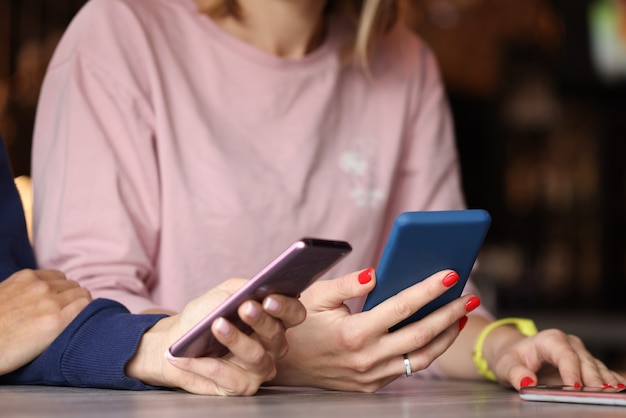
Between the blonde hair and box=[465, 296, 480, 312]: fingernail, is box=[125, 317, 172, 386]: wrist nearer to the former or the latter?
box=[465, 296, 480, 312]: fingernail

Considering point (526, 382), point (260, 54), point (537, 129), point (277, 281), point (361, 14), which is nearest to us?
point (277, 281)

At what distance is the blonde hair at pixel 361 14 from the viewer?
56.9 inches

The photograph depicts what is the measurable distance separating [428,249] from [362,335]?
0.38 ft

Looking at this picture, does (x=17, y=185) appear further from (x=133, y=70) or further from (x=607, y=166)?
(x=607, y=166)

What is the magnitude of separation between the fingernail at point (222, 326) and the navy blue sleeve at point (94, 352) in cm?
14

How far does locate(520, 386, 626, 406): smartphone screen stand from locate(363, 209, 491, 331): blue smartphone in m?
0.12

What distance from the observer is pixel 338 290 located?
0.89 m

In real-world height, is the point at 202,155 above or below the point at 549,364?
above

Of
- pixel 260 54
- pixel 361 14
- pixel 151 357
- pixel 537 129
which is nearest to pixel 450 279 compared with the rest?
pixel 151 357

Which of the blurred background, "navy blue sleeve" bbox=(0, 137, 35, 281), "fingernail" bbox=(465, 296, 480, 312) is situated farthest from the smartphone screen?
the blurred background

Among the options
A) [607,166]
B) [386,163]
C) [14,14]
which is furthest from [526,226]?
[386,163]

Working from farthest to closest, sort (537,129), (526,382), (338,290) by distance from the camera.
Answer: (537,129) < (526,382) < (338,290)

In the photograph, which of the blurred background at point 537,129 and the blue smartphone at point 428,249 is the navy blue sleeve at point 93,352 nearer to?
the blue smartphone at point 428,249

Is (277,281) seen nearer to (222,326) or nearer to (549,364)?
(222,326)
